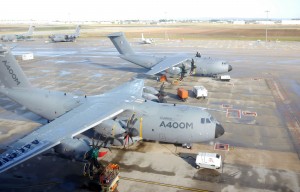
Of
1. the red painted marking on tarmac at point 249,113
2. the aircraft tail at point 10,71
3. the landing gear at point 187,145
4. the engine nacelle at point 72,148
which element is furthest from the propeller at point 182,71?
the engine nacelle at point 72,148

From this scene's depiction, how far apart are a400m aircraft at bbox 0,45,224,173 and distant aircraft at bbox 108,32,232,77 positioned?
20580 millimetres

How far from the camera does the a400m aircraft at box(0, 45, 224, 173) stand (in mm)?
19375

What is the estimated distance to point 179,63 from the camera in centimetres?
4678

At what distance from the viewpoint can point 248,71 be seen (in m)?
58.1

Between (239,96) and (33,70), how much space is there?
139 ft

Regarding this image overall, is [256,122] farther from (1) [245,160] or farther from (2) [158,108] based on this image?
(2) [158,108]

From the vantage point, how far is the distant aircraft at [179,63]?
48.1 meters

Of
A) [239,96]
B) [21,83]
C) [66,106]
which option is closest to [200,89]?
[239,96]

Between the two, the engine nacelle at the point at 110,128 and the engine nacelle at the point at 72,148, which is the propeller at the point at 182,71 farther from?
the engine nacelle at the point at 72,148

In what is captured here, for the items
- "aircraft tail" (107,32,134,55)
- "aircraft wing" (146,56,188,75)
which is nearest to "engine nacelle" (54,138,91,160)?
"aircraft wing" (146,56,188,75)

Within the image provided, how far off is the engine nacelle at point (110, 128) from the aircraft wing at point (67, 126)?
0.71 m

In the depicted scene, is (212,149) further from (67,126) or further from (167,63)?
(167,63)

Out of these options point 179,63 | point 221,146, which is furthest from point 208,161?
point 179,63

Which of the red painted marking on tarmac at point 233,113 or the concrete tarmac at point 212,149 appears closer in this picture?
the concrete tarmac at point 212,149
